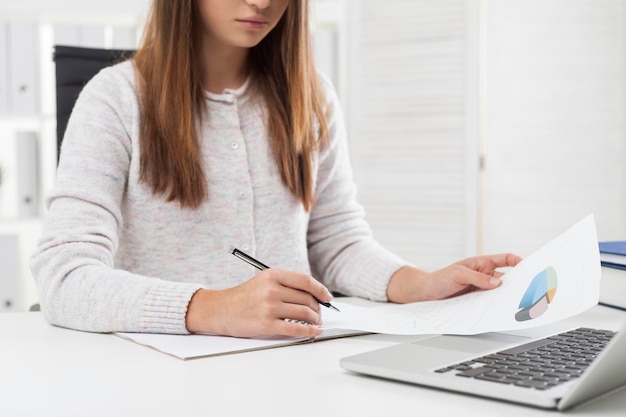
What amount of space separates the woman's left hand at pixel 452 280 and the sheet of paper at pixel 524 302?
0.07 feet

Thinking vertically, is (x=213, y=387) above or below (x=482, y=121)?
below

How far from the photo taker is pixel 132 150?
1.13 metres

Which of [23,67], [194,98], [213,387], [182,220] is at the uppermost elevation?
[23,67]

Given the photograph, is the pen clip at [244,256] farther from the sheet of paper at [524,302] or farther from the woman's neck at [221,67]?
the woman's neck at [221,67]

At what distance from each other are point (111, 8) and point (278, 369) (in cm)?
207

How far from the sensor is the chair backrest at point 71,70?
1.33m

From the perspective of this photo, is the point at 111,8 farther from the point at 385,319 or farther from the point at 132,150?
the point at 385,319

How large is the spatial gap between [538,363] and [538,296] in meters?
0.17

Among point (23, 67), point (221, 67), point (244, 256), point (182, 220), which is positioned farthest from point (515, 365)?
point (23, 67)

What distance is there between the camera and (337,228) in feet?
4.25

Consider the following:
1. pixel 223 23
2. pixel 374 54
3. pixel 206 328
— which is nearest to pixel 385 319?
pixel 206 328

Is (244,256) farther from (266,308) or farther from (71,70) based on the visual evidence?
(71,70)

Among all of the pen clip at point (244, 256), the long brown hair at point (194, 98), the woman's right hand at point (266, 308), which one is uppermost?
the long brown hair at point (194, 98)

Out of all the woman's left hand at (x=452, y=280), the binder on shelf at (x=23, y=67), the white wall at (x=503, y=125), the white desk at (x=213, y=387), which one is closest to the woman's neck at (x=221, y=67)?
the woman's left hand at (x=452, y=280)
